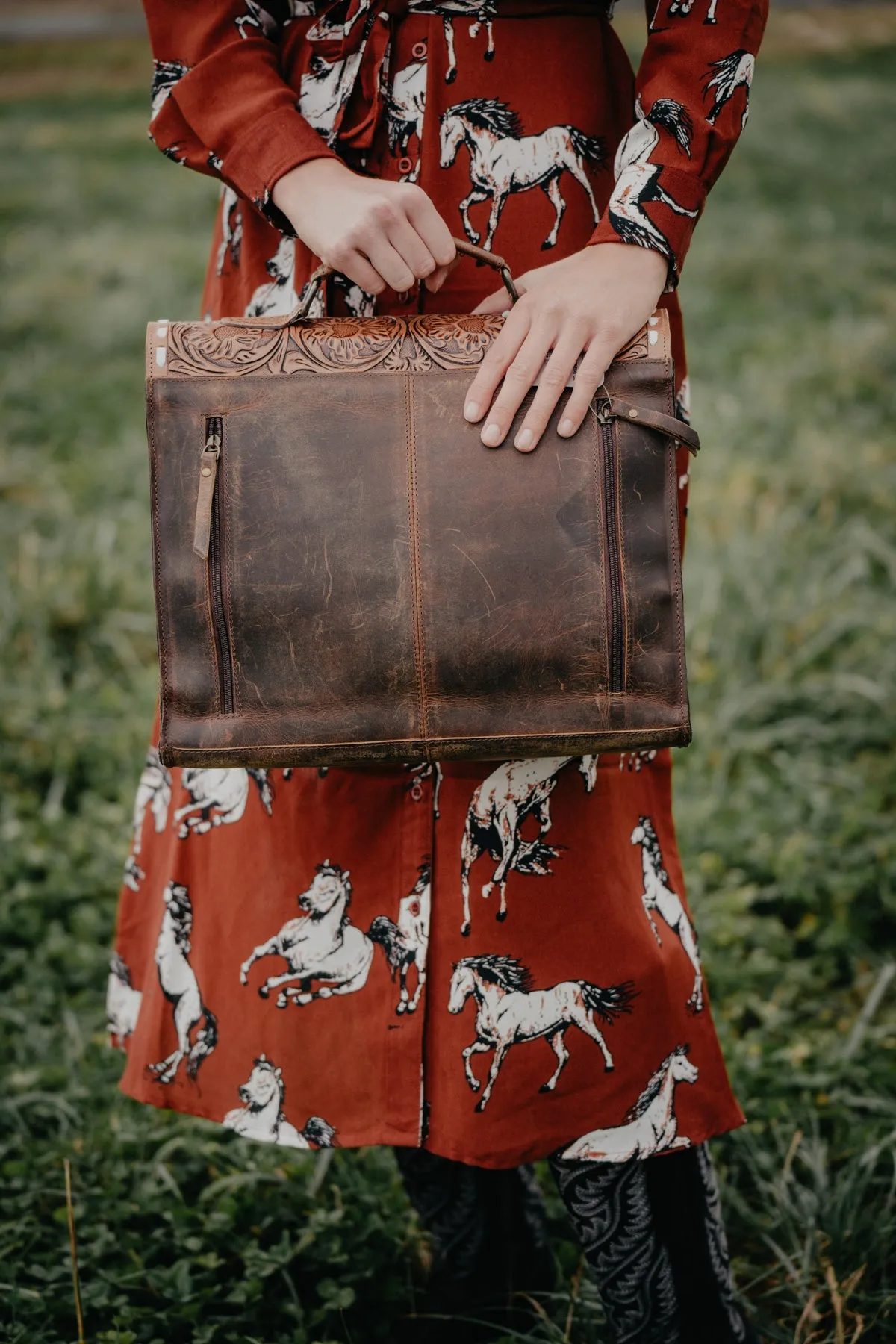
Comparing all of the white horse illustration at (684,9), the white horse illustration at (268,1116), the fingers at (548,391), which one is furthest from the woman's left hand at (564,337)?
the white horse illustration at (268,1116)

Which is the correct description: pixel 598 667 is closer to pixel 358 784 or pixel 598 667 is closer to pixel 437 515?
pixel 437 515

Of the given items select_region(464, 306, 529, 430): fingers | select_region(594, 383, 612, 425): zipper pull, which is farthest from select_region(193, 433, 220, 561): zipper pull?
select_region(594, 383, 612, 425): zipper pull

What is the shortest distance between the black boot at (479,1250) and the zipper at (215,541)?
0.87 meters

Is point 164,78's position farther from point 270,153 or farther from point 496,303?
point 496,303

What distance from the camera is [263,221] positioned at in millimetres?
1374

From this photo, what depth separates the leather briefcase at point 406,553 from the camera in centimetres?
114

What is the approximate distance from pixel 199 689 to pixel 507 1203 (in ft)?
3.32

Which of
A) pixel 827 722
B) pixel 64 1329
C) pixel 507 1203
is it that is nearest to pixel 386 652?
pixel 507 1203

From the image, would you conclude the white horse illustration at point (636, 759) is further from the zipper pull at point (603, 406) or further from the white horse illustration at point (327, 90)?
the white horse illustration at point (327, 90)

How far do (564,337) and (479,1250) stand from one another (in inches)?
52.5

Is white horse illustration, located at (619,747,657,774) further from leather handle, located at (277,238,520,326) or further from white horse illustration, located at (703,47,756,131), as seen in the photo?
white horse illustration, located at (703,47,756,131)

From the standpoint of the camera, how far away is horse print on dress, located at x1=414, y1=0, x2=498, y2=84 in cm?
124

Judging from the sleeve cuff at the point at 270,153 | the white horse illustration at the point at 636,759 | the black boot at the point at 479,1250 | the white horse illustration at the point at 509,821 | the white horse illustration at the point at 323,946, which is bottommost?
the black boot at the point at 479,1250

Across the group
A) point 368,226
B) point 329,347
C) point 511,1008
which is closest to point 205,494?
point 329,347
